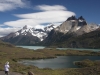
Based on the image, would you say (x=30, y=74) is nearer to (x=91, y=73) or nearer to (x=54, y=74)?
(x=54, y=74)

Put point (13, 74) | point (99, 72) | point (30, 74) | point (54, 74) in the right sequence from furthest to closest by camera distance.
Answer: point (54, 74), point (99, 72), point (13, 74), point (30, 74)

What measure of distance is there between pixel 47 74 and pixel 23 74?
1240 centimetres

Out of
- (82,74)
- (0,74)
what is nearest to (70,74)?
(82,74)

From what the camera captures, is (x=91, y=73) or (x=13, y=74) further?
(x=91, y=73)

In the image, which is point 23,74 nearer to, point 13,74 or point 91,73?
point 13,74

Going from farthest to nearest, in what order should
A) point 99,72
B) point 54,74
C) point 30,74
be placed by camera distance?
1. point 54,74
2. point 99,72
3. point 30,74

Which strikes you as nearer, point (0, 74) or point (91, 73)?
point (0, 74)

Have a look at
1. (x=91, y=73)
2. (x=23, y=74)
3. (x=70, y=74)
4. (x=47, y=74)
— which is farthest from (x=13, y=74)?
(x=91, y=73)

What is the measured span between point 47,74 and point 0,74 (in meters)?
19.7

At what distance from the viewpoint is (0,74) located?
53.2 meters

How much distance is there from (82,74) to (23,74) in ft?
65.2

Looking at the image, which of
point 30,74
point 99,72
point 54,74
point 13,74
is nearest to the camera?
point 30,74

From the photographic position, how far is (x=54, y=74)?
69000 millimetres

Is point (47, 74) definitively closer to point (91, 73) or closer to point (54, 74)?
point (54, 74)
